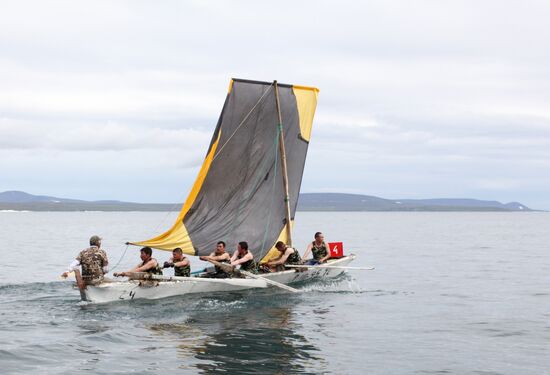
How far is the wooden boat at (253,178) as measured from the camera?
32406 mm

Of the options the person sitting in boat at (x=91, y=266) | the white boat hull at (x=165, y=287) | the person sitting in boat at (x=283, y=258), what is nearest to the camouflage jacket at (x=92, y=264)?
the person sitting in boat at (x=91, y=266)

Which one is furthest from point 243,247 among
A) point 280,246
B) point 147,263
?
point 147,263

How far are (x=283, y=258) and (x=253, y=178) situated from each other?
4066 mm

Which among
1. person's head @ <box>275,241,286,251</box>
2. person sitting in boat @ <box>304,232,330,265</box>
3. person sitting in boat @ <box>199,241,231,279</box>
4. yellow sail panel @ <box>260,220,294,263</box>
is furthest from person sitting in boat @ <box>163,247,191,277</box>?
person sitting in boat @ <box>304,232,330,265</box>

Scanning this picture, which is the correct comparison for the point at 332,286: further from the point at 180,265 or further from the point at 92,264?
the point at 92,264

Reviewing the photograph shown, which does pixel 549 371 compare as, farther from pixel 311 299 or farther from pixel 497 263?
pixel 497 263

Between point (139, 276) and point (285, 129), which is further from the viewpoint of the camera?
point (285, 129)

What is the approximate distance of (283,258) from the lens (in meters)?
33.3

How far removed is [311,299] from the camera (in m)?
31.6

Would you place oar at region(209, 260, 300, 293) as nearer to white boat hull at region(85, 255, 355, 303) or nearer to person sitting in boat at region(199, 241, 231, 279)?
white boat hull at region(85, 255, 355, 303)

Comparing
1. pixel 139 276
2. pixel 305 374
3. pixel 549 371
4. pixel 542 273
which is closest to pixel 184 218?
pixel 139 276

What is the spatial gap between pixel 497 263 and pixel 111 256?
35983 mm

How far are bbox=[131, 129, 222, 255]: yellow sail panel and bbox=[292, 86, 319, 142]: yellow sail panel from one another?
16.7ft

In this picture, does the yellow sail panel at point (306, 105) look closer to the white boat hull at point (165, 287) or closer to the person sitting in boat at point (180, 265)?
the white boat hull at point (165, 287)
